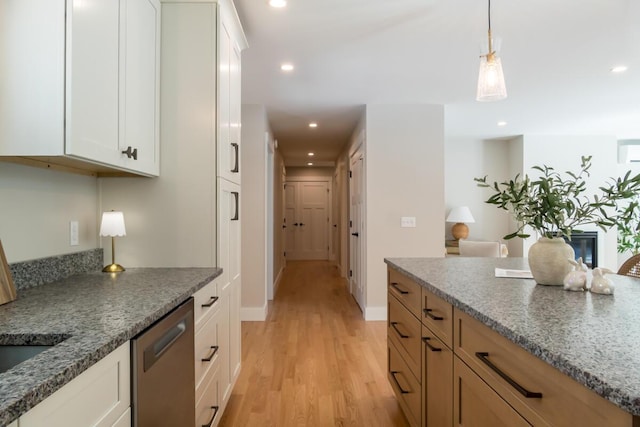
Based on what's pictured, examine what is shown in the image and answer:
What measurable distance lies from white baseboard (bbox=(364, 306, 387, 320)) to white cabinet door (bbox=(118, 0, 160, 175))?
298 centimetres

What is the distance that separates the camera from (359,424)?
2119mm

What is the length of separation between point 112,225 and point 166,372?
0.86 meters

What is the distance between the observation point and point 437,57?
3.04 m

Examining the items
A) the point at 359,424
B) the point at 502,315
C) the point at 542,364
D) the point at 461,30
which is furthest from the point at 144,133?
the point at 461,30

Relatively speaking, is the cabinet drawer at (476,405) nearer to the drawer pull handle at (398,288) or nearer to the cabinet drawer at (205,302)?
the drawer pull handle at (398,288)

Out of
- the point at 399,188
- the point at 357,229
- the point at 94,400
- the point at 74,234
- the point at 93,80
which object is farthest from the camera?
the point at 357,229

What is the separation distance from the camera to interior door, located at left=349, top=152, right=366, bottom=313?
4.61m

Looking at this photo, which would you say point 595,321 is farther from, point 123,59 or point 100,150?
point 123,59

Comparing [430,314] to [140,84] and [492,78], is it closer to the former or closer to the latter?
[492,78]

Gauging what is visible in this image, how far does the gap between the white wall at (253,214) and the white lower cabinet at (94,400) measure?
10.6 ft

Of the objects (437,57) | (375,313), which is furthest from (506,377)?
(375,313)

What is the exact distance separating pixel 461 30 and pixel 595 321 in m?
2.23

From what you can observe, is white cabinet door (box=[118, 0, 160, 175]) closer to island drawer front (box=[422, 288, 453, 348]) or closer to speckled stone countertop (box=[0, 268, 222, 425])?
speckled stone countertop (box=[0, 268, 222, 425])

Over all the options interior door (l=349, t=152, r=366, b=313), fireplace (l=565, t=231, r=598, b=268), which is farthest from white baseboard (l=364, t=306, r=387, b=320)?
fireplace (l=565, t=231, r=598, b=268)
